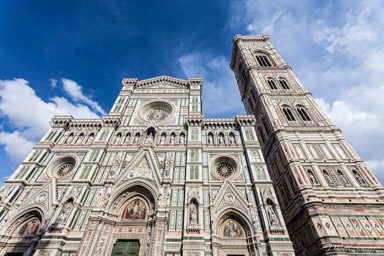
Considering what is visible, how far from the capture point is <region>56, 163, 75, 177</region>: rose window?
15689 millimetres

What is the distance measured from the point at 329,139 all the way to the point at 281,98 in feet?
22.7

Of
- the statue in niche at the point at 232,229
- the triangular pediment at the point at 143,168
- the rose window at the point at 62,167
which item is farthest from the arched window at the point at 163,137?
the statue in niche at the point at 232,229

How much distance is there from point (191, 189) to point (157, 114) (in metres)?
10.7

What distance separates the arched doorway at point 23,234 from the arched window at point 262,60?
3151cm

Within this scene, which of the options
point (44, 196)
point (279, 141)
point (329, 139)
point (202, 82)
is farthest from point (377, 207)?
point (44, 196)

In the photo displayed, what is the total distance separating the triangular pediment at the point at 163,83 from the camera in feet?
79.9

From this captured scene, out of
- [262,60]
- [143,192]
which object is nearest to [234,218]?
[143,192]

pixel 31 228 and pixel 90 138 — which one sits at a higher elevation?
pixel 90 138

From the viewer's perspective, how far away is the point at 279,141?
1739 cm

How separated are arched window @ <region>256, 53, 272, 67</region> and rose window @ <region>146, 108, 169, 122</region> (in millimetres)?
17729

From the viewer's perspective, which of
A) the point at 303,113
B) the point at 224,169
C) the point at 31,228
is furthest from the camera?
the point at 303,113

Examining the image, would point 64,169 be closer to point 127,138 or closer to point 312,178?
point 127,138

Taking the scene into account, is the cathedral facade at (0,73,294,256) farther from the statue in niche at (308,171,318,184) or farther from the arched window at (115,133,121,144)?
the statue in niche at (308,171,318,184)

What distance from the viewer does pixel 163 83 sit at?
81.0ft
